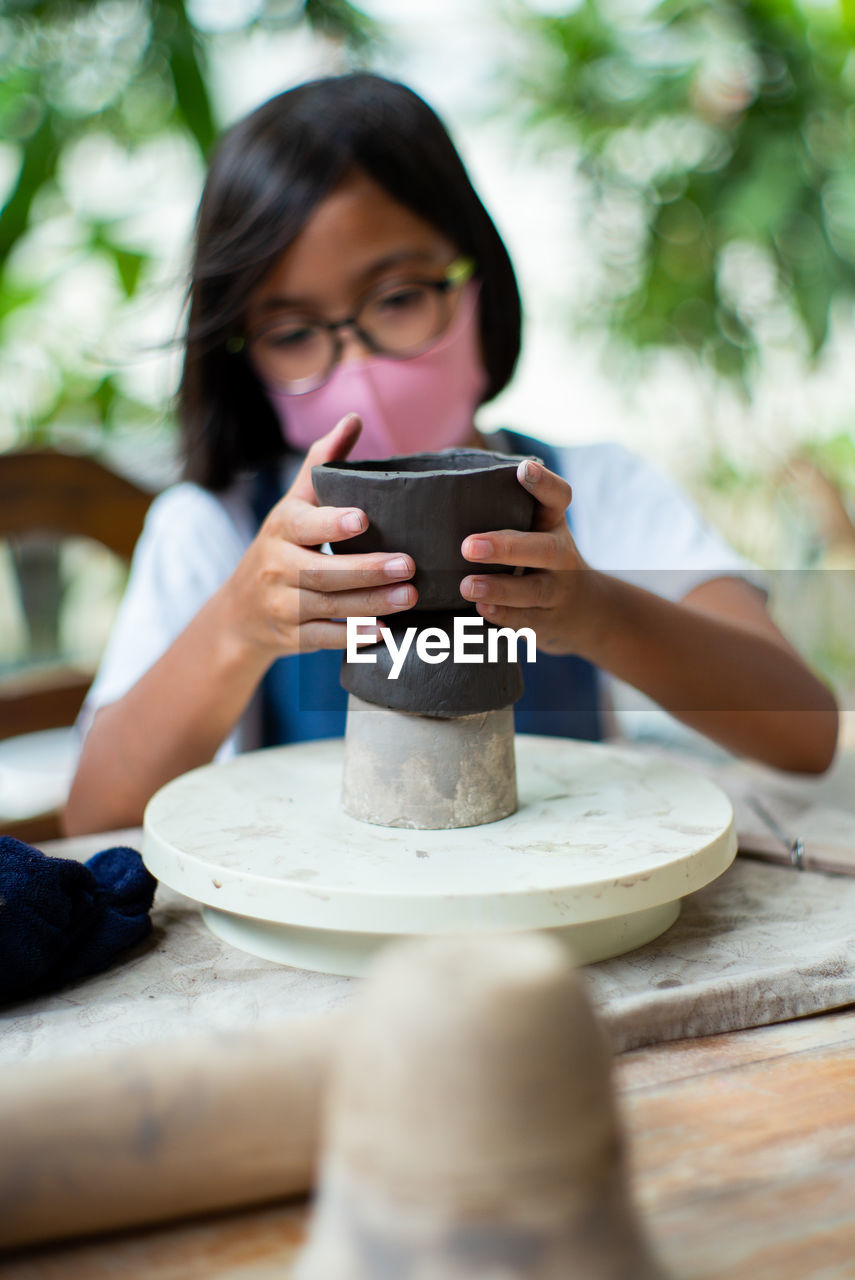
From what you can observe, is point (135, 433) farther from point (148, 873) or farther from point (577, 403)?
point (148, 873)

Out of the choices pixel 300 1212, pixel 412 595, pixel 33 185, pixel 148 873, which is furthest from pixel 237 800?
pixel 33 185

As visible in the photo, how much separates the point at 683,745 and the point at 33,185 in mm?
1664

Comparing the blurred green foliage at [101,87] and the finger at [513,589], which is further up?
the blurred green foliage at [101,87]

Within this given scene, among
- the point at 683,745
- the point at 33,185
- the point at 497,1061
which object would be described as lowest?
the point at 683,745

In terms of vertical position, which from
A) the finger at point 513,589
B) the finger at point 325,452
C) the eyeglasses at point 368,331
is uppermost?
the eyeglasses at point 368,331

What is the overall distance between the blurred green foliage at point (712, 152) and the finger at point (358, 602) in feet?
7.55

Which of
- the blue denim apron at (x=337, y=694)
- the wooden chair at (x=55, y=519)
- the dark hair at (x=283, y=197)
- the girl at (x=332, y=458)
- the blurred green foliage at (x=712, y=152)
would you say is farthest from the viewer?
the blurred green foliage at (x=712, y=152)

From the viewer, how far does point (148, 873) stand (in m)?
0.64

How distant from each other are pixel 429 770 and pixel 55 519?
1.03 meters

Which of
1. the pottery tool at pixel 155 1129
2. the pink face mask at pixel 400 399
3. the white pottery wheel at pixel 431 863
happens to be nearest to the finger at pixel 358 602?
the white pottery wheel at pixel 431 863

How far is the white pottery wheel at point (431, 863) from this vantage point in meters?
0.50

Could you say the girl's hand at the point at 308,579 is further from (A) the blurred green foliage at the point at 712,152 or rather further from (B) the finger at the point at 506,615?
(A) the blurred green foliage at the point at 712,152

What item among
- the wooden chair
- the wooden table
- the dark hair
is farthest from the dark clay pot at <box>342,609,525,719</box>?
the wooden chair

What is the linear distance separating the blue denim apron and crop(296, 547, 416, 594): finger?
0.48m
